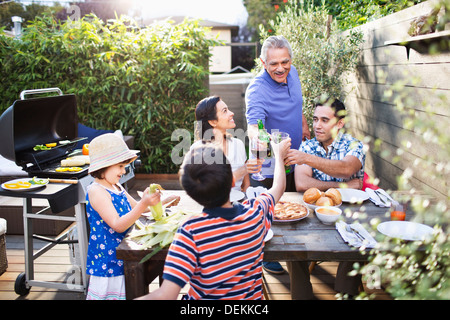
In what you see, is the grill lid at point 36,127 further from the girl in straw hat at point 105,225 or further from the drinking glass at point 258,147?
the drinking glass at point 258,147

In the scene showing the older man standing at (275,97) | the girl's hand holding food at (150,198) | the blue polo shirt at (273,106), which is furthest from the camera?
the blue polo shirt at (273,106)

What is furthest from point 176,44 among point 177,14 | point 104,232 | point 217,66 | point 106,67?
point 177,14

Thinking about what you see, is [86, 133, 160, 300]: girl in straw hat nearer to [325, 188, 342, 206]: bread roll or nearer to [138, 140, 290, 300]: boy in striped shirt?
[138, 140, 290, 300]: boy in striped shirt

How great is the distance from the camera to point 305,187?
2703 mm

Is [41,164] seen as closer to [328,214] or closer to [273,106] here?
[273,106]

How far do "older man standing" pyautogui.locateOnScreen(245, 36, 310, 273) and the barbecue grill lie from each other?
139 centimetres

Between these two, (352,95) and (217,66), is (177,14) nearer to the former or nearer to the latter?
(217,66)

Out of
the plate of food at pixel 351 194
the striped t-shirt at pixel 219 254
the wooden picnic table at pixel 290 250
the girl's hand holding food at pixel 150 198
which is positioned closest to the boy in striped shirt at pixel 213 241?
the striped t-shirt at pixel 219 254

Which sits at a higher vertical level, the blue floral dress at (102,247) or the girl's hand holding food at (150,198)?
the girl's hand holding food at (150,198)

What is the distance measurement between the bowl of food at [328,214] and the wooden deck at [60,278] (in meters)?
0.88

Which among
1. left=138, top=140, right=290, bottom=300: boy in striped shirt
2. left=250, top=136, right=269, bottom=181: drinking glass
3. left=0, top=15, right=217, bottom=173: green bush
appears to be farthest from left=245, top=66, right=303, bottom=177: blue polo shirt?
left=0, top=15, right=217, bottom=173: green bush

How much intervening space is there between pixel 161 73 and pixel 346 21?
3149mm

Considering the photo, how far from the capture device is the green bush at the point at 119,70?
5383 mm

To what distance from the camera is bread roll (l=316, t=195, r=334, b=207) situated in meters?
2.23
